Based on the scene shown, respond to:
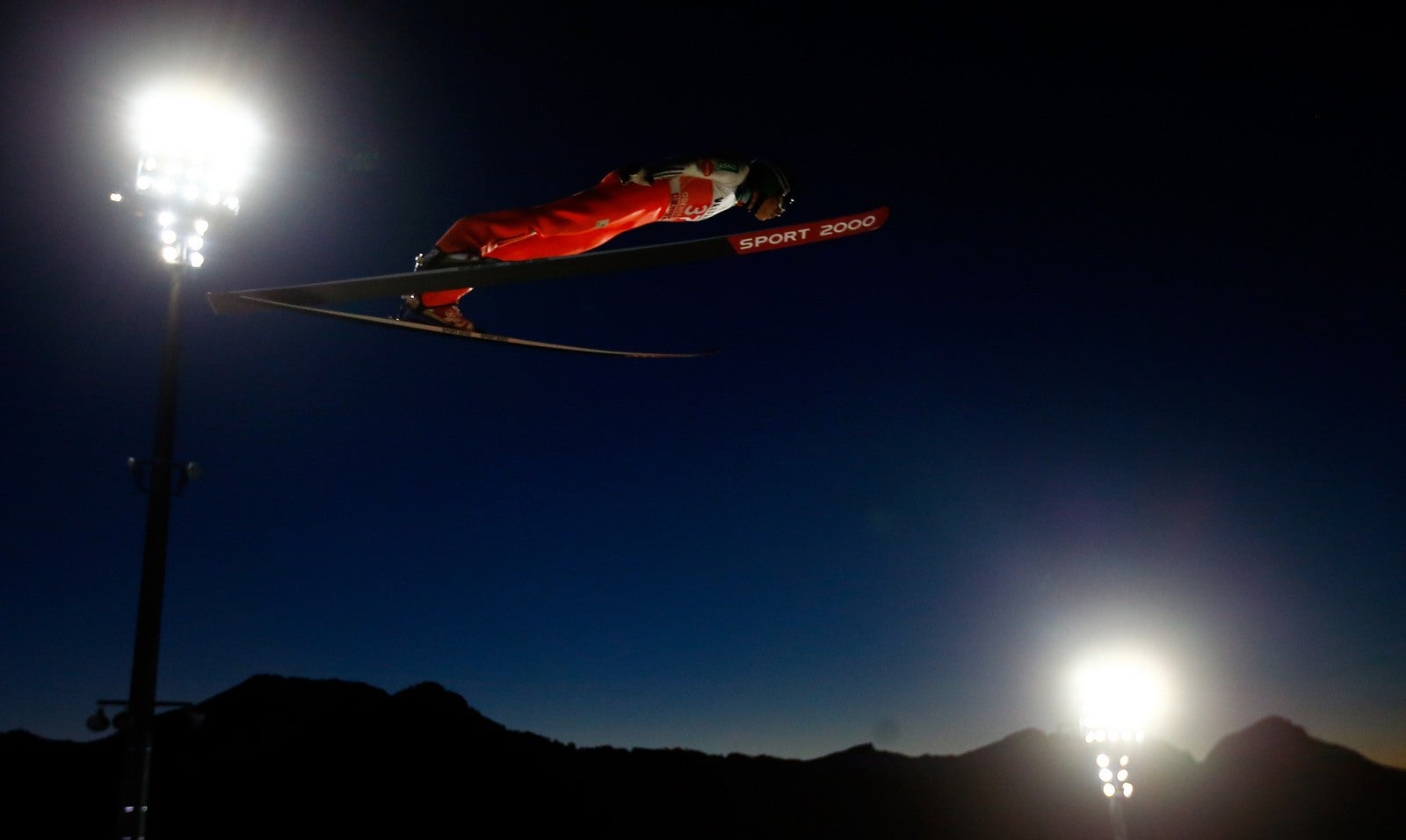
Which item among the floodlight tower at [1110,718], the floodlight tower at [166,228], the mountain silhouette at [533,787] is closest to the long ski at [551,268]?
the floodlight tower at [166,228]

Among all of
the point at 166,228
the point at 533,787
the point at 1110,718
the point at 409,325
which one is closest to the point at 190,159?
the point at 166,228

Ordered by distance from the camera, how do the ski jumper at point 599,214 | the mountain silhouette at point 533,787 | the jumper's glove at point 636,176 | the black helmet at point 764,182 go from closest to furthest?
the ski jumper at point 599,214, the jumper's glove at point 636,176, the black helmet at point 764,182, the mountain silhouette at point 533,787

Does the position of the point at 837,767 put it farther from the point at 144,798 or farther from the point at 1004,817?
the point at 144,798

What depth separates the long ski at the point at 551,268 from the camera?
4.49m

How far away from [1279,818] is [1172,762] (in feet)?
41.2

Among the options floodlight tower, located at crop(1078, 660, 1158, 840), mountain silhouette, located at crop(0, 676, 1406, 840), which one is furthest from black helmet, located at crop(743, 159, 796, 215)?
mountain silhouette, located at crop(0, 676, 1406, 840)

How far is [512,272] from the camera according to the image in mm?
4461

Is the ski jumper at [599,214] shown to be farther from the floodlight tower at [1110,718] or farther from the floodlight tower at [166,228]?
the floodlight tower at [1110,718]

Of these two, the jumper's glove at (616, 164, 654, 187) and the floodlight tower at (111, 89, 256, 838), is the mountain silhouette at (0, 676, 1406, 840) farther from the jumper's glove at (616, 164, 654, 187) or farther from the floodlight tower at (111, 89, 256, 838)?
the jumper's glove at (616, 164, 654, 187)

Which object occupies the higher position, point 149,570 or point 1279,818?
point 149,570

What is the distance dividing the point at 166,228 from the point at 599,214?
3435 millimetres

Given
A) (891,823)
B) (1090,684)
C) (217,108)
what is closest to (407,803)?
(891,823)

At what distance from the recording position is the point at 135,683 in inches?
203

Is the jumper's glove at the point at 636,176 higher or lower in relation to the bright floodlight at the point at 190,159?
lower
